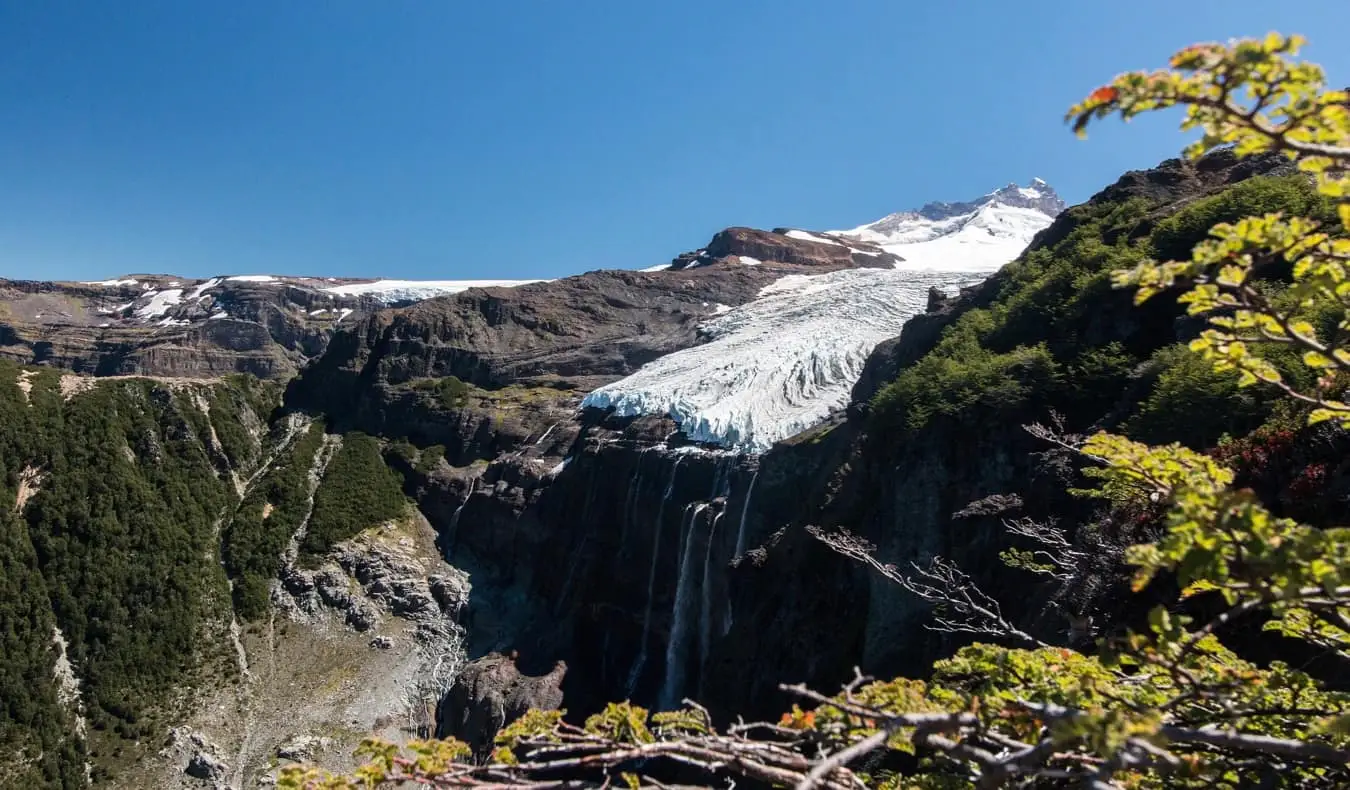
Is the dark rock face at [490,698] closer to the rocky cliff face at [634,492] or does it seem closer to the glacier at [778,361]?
the rocky cliff face at [634,492]

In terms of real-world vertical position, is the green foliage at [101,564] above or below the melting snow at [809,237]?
below

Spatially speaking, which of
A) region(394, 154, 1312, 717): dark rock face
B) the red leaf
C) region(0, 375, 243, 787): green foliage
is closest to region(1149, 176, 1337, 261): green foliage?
region(394, 154, 1312, 717): dark rock face

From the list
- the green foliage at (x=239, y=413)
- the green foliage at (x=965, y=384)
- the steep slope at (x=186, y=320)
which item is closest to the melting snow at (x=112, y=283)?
the steep slope at (x=186, y=320)

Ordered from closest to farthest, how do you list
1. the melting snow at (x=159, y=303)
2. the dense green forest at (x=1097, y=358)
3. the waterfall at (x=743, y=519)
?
1. the dense green forest at (x=1097, y=358)
2. the waterfall at (x=743, y=519)
3. the melting snow at (x=159, y=303)

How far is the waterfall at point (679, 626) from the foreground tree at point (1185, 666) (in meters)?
29.9

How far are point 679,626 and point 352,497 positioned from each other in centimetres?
2804

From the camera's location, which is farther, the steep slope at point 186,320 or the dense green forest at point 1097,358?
the steep slope at point 186,320

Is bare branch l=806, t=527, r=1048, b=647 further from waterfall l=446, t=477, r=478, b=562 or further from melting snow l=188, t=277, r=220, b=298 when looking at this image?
melting snow l=188, t=277, r=220, b=298

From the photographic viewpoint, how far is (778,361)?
53312 mm

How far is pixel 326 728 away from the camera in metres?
36.6

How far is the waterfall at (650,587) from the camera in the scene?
3812cm

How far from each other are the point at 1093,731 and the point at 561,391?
194ft

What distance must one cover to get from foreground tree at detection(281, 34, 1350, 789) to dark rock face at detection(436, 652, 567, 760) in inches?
1351

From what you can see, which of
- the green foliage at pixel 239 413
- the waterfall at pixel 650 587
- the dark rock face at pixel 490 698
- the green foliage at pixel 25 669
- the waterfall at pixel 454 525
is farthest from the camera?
the green foliage at pixel 239 413
